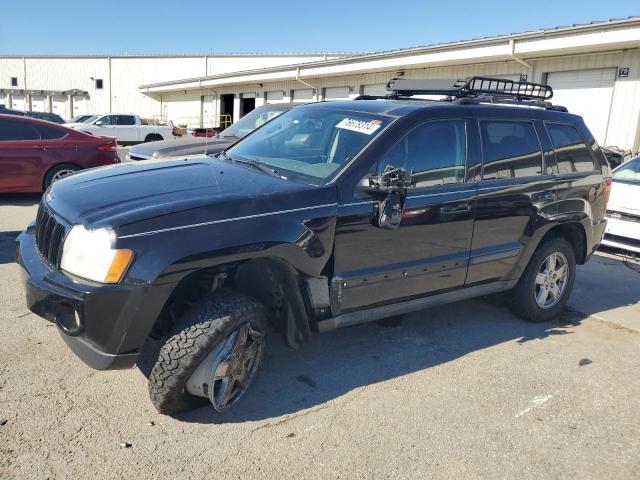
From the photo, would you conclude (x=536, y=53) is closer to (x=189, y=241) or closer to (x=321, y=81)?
(x=321, y=81)

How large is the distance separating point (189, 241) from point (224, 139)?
638 centimetres

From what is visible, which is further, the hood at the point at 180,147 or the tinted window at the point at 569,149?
the hood at the point at 180,147

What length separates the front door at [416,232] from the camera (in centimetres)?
335

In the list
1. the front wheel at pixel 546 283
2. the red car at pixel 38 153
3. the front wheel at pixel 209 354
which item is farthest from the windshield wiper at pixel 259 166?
the red car at pixel 38 153

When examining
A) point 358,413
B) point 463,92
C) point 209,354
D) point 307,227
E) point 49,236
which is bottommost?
point 358,413

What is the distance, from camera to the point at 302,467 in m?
2.68

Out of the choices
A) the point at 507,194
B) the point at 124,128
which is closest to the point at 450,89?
the point at 507,194

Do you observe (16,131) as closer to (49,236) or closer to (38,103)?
(49,236)

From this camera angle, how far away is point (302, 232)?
10.1ft

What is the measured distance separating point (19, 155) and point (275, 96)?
1751 cm

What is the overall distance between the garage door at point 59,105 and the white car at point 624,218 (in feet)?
169

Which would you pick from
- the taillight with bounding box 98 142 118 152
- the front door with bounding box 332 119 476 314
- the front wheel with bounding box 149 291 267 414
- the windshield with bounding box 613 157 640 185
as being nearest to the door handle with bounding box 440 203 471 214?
the front door with bounding box 332 119 476 314

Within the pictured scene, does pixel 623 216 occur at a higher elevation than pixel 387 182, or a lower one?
lower

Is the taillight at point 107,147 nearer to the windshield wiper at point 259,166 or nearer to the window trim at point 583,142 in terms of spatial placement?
the windshield wiper at point 259,166
